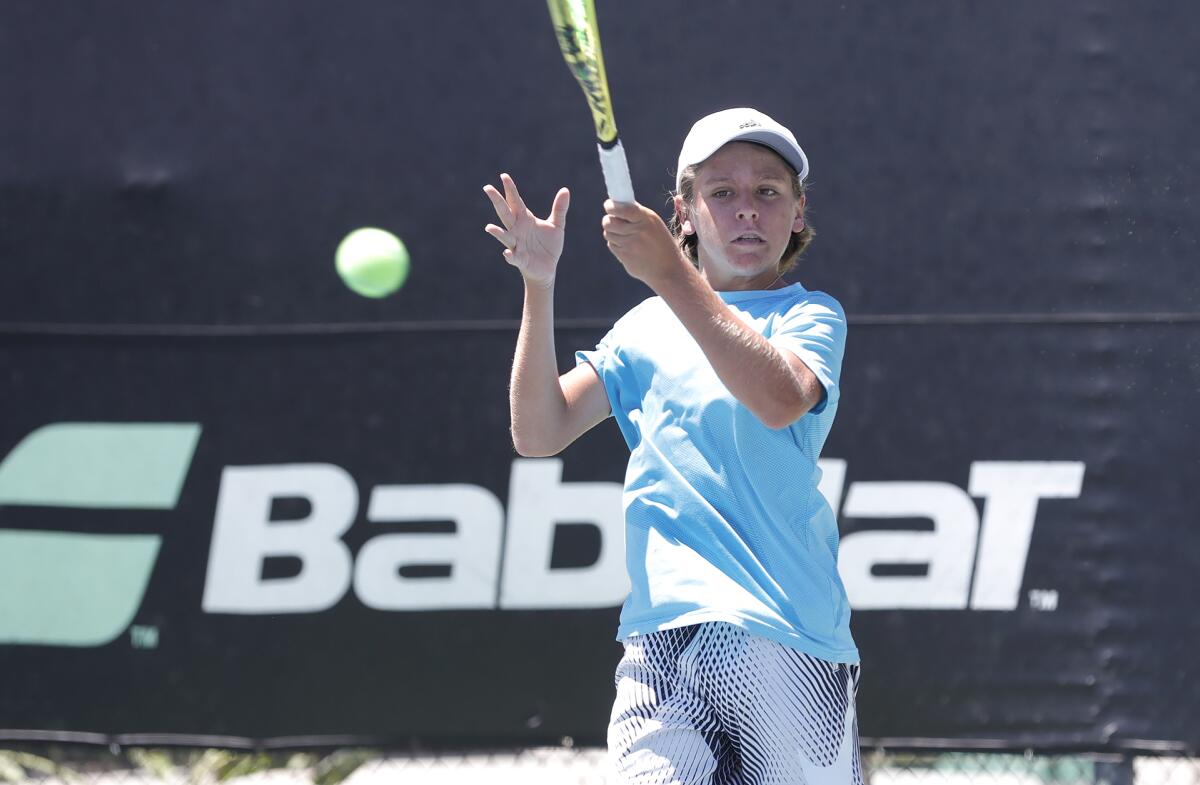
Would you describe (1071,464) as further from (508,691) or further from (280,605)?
(280,605)

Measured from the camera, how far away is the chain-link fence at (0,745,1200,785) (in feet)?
10.9

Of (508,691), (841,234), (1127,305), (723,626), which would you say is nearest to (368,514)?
(508,691)

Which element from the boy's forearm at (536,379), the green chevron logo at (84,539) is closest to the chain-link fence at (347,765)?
the green chevron logo at (84,539)

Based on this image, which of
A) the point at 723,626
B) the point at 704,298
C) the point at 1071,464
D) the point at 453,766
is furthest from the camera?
the point at 453,766

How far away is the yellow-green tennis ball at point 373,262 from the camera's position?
335 centimetres

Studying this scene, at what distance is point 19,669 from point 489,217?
1.53m

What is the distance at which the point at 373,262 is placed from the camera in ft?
11.0

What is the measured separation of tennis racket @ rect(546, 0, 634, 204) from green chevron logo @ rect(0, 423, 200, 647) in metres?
1.92

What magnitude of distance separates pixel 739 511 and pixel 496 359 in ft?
5.01

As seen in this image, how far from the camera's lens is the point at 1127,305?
3281mm

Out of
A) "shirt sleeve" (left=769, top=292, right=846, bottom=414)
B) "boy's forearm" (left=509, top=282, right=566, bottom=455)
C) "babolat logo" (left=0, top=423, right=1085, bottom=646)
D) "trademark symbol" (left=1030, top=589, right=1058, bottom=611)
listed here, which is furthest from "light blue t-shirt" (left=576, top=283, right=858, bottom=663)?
"trademark symbol" (left=1030, top=589, right=1058, bottom=611)

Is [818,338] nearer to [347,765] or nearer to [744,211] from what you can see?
[744,211]

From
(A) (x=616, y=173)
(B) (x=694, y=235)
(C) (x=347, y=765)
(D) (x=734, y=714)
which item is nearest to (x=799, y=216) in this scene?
(B) (x=694, y=235)

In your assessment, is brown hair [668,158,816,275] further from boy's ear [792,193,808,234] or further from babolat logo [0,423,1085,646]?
babolat logo [0,423,1085,646]
